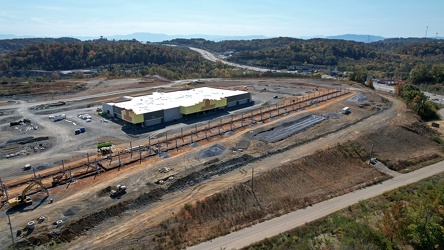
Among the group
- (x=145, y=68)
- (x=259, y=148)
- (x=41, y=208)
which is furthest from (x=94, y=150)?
(x=145, y=68)

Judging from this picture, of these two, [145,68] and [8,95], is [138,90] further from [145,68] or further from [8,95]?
[145,68]

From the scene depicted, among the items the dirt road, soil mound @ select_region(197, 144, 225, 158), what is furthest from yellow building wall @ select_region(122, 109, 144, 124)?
the dirt road

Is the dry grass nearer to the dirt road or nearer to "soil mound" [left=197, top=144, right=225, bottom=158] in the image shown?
the dirt road

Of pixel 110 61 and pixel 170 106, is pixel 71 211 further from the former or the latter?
pixel 110 61

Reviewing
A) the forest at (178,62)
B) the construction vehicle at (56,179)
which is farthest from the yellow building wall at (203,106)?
the forest at (178,62)

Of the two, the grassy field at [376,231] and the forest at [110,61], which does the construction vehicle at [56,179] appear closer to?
the grassy field at [376,231]

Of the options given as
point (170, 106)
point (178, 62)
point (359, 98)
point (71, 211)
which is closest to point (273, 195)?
point (71, 211)
